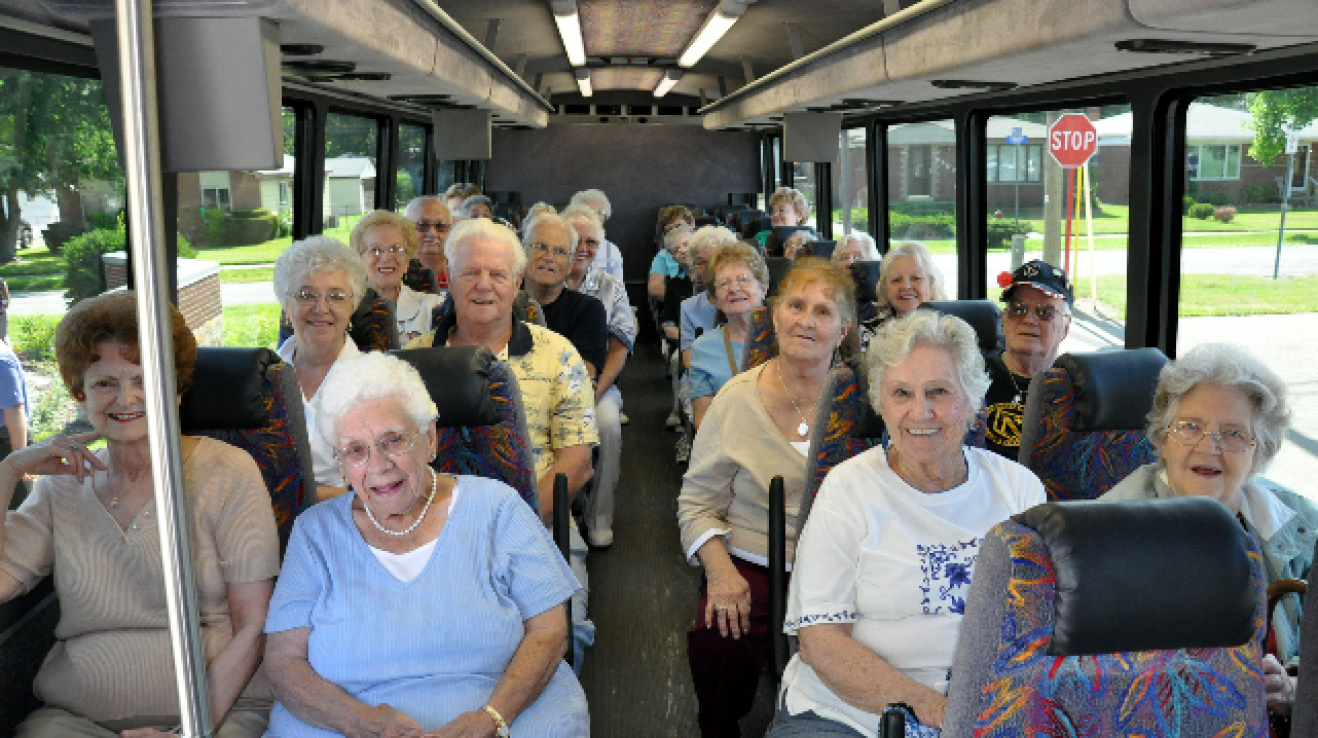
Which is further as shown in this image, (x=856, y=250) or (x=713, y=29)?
(x=713, y=29)

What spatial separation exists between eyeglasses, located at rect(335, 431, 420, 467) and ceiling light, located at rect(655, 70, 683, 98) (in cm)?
958

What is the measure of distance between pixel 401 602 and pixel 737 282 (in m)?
2.92

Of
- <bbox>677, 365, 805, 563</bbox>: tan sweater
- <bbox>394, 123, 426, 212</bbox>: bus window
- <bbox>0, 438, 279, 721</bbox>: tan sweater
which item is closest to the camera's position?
<bbox>0, 438, 279, 721</bbox>: tan sweater

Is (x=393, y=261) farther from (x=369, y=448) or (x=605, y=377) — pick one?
(x=369, y=448)

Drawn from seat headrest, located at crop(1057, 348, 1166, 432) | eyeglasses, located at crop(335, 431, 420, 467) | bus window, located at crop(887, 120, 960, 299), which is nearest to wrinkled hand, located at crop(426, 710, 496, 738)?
eyeglasses, located at crop(335, 431, 420, 467)

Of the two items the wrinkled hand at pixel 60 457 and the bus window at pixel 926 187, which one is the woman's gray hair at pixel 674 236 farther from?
the wrinkled hand at pixel 60 457

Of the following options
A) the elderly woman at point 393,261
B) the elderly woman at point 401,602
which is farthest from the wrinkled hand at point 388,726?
the elderly woman at point 393,261

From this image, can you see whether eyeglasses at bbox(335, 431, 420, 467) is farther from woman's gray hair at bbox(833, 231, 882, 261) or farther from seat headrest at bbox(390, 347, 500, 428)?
woman's gray hair at bbox(833, 231, 882, 261)

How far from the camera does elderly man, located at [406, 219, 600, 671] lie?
3.69m

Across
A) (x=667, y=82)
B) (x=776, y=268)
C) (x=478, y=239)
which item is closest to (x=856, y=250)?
(x=776, y=268)

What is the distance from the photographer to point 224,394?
2.65 m

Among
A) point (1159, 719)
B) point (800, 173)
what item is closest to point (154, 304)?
point (1159, 719)

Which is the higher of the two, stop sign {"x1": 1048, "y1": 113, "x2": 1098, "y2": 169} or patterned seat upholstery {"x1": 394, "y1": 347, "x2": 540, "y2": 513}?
stop sign {"x1": 1048, "y1": 113, "x2": 1098, "y2": 169}

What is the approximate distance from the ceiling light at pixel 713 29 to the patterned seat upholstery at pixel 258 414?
14.7 ft
